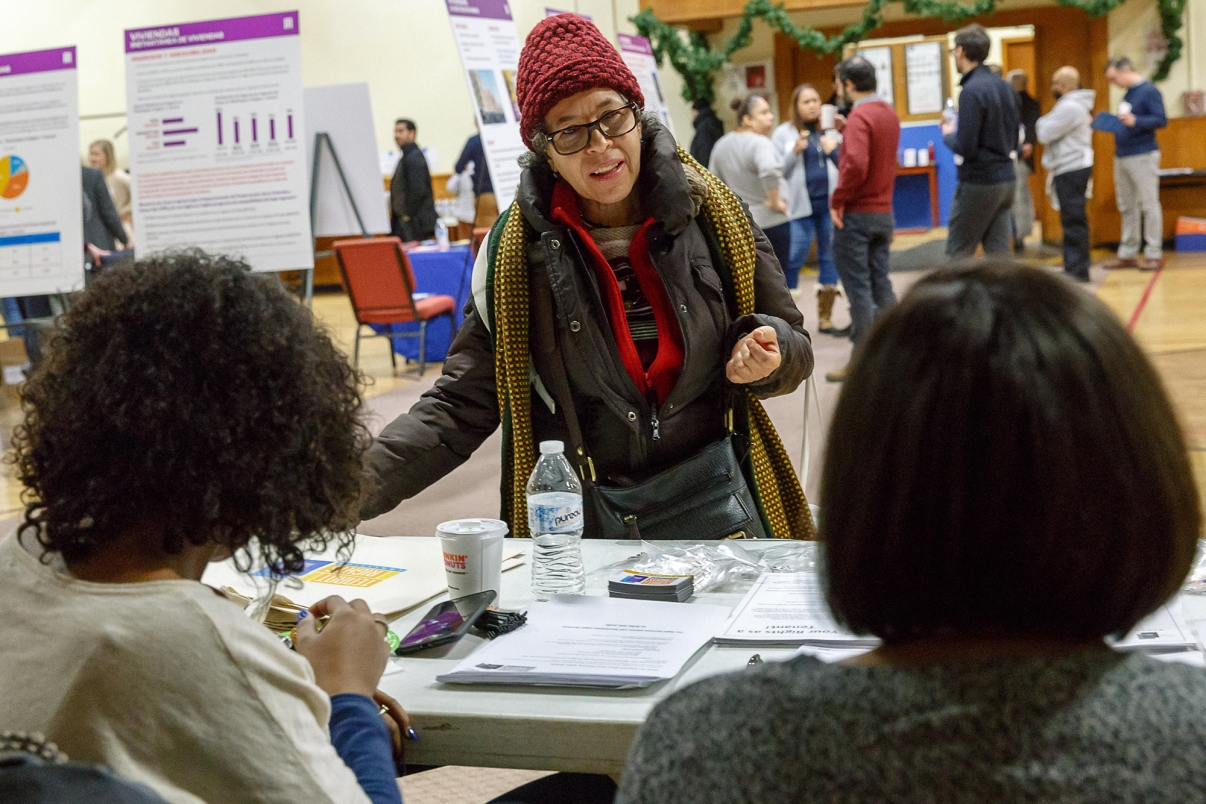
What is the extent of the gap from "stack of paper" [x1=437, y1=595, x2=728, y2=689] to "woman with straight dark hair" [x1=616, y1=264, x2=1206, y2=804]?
1.89 ft

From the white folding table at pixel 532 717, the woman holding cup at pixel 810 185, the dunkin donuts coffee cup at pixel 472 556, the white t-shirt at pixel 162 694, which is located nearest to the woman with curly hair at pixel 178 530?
the white t-shirt at pixel 162 694

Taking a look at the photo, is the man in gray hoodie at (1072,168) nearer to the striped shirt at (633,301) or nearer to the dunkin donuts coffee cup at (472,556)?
the striped shirt at (633,301)

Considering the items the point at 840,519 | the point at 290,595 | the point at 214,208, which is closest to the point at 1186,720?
the point at 840,519

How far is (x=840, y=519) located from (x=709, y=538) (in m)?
1.31

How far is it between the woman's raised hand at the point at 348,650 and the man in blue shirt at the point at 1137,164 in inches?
393

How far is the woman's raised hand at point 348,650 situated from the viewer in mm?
1236

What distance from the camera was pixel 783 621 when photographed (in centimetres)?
150

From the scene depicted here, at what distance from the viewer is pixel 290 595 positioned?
1.75m

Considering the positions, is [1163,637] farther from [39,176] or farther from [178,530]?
[39,176]

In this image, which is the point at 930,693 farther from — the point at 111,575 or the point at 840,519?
the point at 111,575

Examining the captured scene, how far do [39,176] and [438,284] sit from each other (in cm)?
320

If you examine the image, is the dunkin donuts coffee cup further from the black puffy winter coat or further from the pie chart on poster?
the pie chart on poster

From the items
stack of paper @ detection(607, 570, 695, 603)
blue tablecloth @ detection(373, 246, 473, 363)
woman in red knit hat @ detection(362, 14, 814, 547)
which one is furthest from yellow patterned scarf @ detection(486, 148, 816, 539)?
blue tablecloth @ detection(373, 246, 473, 363)

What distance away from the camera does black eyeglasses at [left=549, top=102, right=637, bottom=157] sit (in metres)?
2.12
